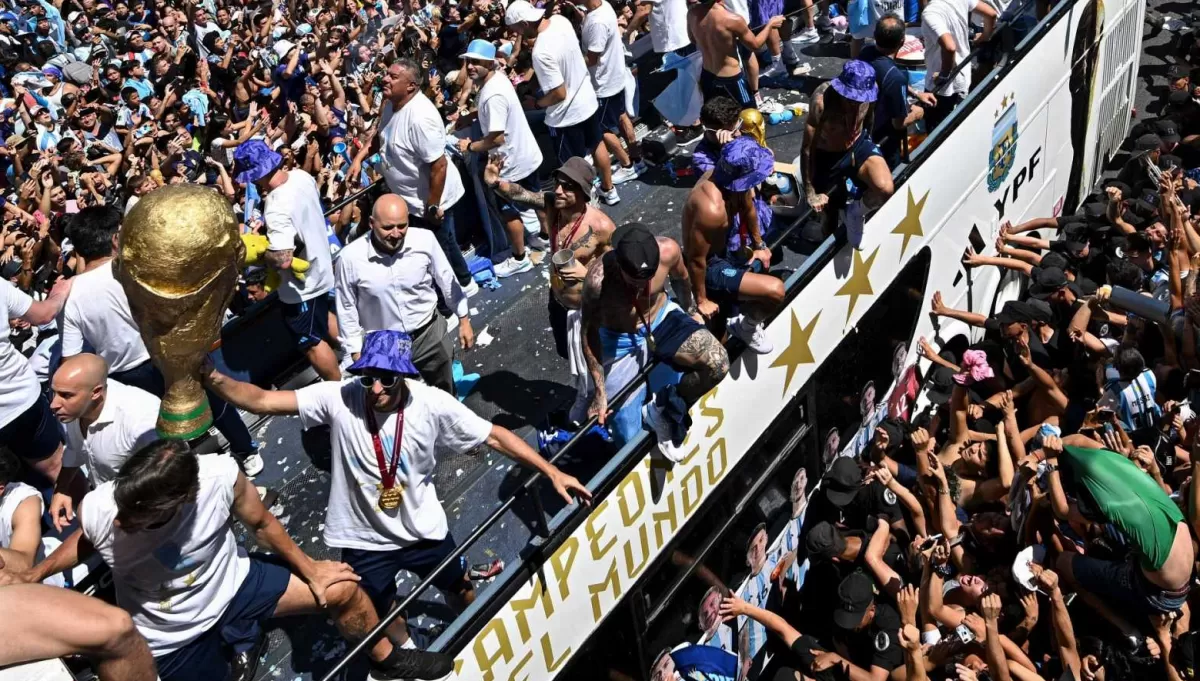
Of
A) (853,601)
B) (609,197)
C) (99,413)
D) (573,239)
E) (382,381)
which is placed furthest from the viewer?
(609,197)

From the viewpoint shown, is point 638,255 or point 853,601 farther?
point 853,601

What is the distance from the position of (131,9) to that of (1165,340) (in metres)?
14.2

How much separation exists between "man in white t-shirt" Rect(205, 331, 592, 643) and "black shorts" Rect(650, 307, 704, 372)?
2.41ft

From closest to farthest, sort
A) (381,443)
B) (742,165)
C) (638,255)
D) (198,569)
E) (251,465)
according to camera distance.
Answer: (198,569) → (381,443) → (638,255) → (742,165) → (251,465)

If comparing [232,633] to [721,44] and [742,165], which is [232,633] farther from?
[721,44]

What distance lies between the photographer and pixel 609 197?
7680 mm

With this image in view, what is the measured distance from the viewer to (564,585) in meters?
4.38

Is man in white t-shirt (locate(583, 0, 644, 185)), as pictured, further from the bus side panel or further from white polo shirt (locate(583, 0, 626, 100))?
the bus side panel

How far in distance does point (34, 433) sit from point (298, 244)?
5.38 feet

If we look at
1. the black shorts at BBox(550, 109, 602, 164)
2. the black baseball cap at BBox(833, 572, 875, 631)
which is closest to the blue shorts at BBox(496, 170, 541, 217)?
the black shorts at BBox(550, 109, 602, 164)

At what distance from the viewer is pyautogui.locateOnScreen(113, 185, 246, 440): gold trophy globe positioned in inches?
127

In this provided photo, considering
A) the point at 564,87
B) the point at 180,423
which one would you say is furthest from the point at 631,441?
the point at 564,87

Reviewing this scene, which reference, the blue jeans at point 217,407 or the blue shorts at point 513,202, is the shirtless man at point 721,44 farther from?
the blue jeans at point 217,407

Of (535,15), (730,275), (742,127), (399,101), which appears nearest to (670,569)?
(730,275)
